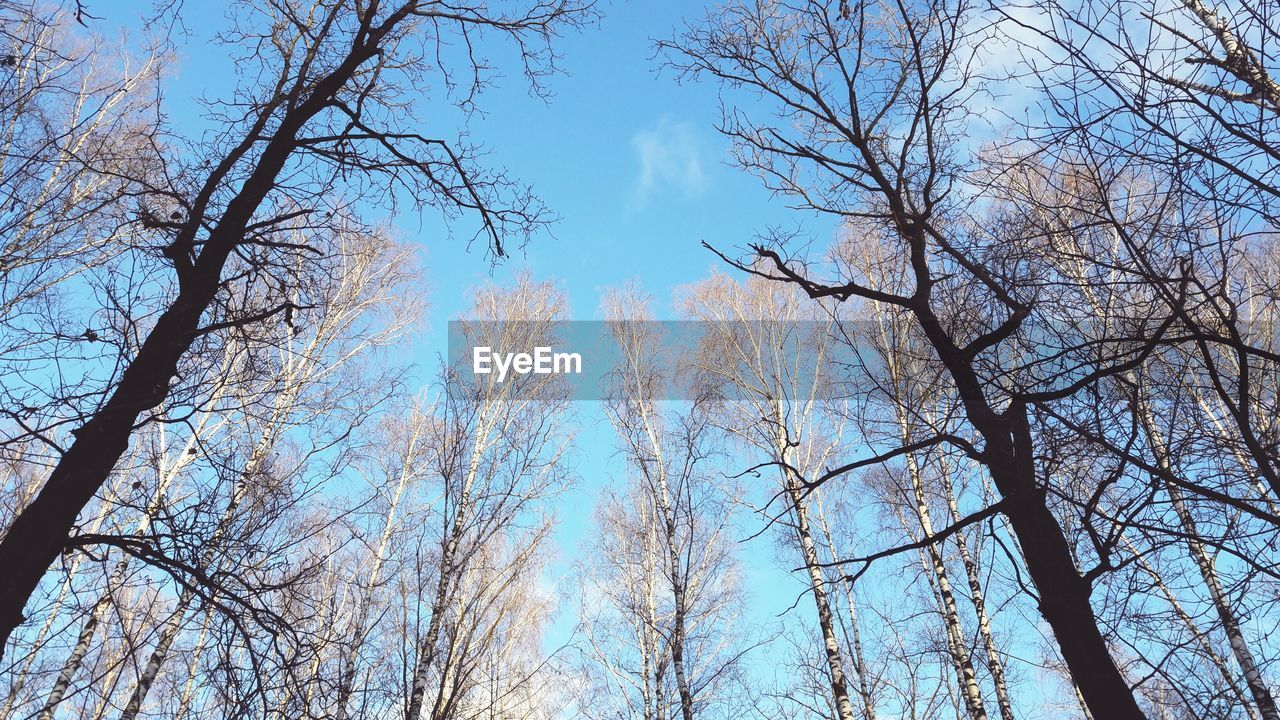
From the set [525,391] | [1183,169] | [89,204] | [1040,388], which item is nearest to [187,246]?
[1183,169]

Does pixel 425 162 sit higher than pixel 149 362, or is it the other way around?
pixel 425 162

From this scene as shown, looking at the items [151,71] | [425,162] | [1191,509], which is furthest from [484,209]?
[151,71]

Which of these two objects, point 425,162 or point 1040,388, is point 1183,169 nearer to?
point 1040,388

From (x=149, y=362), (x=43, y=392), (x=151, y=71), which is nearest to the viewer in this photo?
(x=149, y=362)

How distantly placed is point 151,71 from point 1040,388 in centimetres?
1236

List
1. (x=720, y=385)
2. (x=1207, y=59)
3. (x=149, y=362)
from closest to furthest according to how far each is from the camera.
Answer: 1. (x=1207, y=59)
2. (x=149, y=362)
3. (x=720, y=385)

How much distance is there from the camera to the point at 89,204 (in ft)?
32.1

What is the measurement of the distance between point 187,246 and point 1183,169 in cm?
333

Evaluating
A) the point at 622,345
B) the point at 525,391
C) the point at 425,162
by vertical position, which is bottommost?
the point at 425,162

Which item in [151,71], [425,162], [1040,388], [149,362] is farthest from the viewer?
[151,71]

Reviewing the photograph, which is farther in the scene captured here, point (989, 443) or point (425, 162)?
point (425, 162)

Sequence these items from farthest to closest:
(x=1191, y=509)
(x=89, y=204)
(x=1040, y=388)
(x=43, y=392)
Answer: (x=89, y=204)
(x=1040, y=388)
(x=1191, y=509)
(x=43, y=392)

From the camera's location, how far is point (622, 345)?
1264cm

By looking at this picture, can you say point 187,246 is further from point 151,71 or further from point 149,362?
point 151,71
